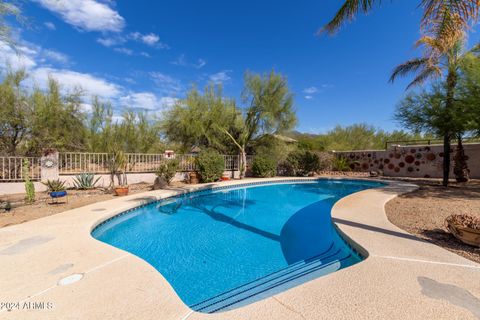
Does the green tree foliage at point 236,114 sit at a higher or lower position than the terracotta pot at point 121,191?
higher

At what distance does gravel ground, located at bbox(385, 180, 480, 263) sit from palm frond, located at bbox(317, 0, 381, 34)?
4673 millimetres

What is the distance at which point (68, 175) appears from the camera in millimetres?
8977

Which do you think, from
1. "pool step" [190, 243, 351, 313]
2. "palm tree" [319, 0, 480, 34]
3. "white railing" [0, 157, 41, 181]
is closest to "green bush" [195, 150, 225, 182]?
"white railing" [0, 157, 41, 181]

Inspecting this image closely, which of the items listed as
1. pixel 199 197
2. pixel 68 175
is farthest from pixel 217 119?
pixel 68 175

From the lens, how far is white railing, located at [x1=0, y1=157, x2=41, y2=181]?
25.8 ft

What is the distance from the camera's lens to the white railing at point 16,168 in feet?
25.8

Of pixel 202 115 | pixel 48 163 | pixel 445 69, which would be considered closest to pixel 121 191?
pixel 48 163

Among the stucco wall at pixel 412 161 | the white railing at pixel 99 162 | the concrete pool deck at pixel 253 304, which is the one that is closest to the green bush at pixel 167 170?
the white railing at pixel 99 162

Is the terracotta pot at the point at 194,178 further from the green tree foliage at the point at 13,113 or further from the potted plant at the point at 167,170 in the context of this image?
the green tree foliage at the point at 13,113

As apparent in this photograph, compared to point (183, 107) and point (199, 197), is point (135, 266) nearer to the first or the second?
point (199, 197)

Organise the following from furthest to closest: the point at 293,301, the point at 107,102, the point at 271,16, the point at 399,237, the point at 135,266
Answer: the point at 107,102 < the point at 271,16 < the point at 399,237 < the point at 135,266 < the point at 293,301

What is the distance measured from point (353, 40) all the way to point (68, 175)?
14.9 meters

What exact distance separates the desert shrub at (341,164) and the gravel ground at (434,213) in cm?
864

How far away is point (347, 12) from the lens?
4836 mm
